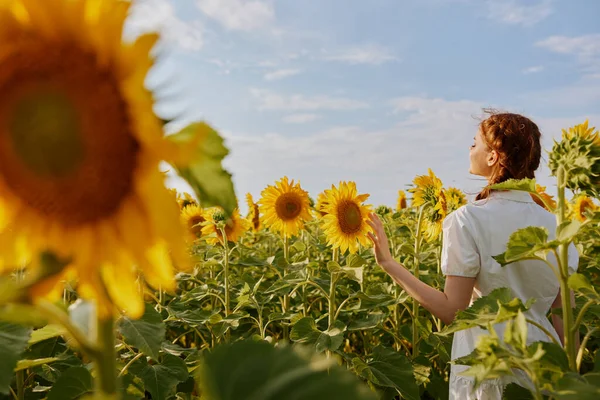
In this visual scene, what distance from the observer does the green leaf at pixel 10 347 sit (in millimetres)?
977

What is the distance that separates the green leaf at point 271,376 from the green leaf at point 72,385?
0.96m

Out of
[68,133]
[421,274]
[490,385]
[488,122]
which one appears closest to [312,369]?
[68,133]

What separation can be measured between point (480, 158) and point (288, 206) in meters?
1.87

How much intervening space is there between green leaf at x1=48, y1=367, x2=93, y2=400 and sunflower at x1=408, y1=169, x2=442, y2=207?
9.72 ft

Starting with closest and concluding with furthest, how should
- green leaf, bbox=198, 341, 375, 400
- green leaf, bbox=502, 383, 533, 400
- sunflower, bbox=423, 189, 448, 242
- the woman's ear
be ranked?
green leaf, bbox=198, 341, 375, 400, green leaf, bbox=502, 383, 533, 400, the woman's ear, sunflower, bbox=423, 189, 448, 242

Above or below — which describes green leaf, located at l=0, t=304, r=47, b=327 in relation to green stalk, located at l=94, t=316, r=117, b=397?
above

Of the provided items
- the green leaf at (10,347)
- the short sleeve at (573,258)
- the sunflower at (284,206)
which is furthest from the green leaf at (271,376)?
the sunflower at (284,206)

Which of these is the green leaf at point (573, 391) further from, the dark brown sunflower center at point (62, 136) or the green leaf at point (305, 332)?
the green leaf at point (305, 332)

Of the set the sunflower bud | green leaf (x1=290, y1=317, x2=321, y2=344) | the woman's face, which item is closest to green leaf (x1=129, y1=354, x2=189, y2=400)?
green leaf (x1=290, y1=317, x2=321, y2=344)

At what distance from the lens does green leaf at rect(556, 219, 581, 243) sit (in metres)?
1.31

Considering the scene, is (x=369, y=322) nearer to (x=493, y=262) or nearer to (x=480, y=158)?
(x=493, y=262)

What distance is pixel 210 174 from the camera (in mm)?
658

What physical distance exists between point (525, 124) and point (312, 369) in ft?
8.79

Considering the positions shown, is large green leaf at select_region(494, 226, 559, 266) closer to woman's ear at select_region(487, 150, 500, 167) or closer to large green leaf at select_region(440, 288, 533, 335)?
large green leaf at select_region(440, 288, 533, 335)
